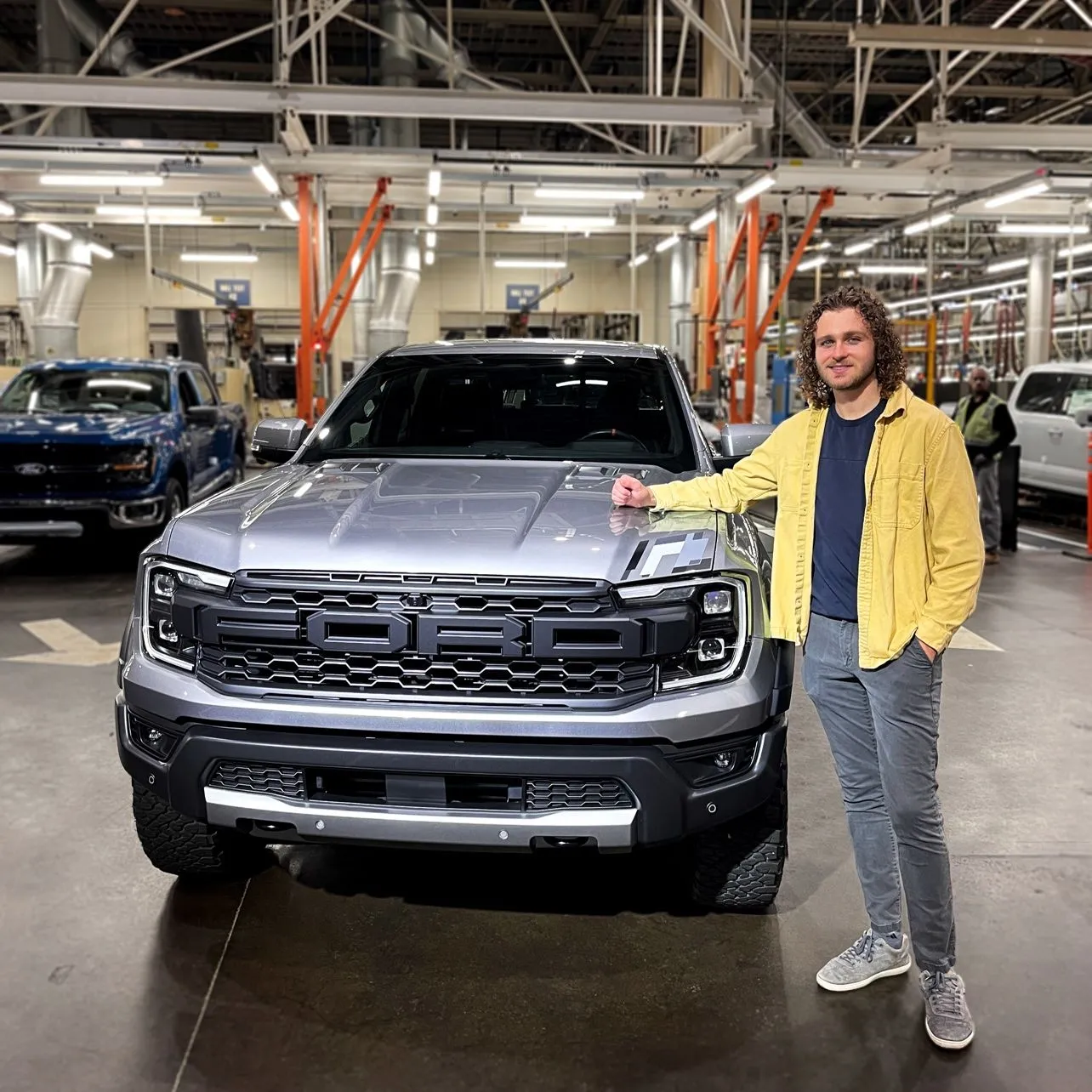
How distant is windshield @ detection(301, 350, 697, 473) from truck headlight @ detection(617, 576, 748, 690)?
122 cm

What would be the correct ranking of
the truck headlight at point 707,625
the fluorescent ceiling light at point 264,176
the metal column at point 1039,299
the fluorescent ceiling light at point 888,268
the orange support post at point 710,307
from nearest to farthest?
the truck headlight at point 707,625 < the fluorescent ceiling light at point 264,176 < the orange support post at point 710,307 < the metal column at point 1039,299 < the fluorescent ceiling light at point 888,268

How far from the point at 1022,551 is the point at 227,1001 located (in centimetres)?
961

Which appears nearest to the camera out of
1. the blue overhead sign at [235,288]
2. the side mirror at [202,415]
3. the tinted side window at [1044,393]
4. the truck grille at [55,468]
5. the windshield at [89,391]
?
the truck grille at [55,468]

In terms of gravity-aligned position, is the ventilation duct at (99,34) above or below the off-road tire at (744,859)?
above

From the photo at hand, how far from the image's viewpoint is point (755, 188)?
12445 millimetres

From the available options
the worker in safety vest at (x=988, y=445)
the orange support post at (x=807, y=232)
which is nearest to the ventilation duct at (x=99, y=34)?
the orange support post at (x=807, y=232)

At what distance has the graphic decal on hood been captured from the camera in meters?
2.65

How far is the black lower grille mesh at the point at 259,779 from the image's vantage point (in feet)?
8.64

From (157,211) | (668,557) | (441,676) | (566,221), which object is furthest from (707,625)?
(566,221)

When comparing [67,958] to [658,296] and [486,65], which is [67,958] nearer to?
[486,65]

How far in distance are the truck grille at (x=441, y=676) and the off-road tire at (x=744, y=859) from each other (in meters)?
0.63

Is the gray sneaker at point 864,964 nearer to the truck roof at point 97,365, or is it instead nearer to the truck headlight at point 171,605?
the truck headlight at point 171,605

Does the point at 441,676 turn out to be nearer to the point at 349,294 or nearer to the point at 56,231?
the point at 349,294

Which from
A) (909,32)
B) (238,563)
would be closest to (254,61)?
(909,32)
